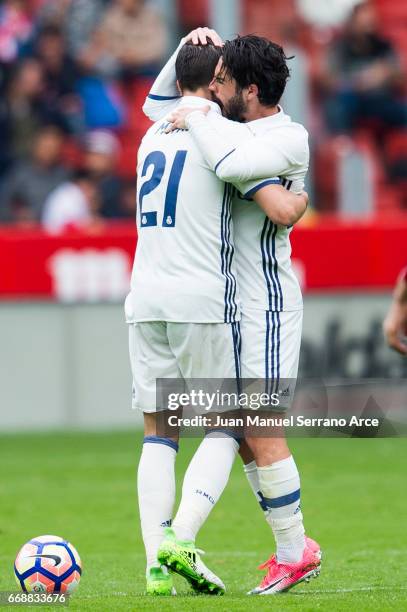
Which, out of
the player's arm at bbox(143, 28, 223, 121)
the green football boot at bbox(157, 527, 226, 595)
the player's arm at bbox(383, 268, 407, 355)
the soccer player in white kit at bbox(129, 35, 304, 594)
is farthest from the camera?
the player's arm at bbox(383, 268, 407, 355)

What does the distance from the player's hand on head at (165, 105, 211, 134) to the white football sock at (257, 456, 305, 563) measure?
143cm

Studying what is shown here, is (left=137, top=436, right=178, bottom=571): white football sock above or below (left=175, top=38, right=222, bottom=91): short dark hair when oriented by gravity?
below

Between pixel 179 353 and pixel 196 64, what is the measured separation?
3.93 feet

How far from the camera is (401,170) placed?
52.0 feet

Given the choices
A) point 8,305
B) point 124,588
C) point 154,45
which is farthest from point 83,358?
point 124,588

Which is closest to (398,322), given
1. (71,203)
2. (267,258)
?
(267,258)

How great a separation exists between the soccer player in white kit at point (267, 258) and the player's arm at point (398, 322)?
5.01ft

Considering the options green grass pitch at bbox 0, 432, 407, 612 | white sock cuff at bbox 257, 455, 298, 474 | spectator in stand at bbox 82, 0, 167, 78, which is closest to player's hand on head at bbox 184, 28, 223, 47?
white sock cuff at bbox 257, 455, 298, 474

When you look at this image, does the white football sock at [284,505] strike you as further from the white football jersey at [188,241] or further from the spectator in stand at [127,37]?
the spectator in stand at [127,37]

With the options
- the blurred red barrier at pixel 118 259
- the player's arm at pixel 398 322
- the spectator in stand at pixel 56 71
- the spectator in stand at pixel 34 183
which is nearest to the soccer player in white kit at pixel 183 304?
the player's arm at pixel 398 322

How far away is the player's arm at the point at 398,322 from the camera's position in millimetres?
7371

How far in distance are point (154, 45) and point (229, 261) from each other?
33.3 ft

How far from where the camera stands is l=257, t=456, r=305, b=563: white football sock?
5.83 metres

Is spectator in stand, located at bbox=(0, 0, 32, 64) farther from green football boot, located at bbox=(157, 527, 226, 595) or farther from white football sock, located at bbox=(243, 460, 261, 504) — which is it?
green football boot, located at bbox=(157, 527, 226, 595)
